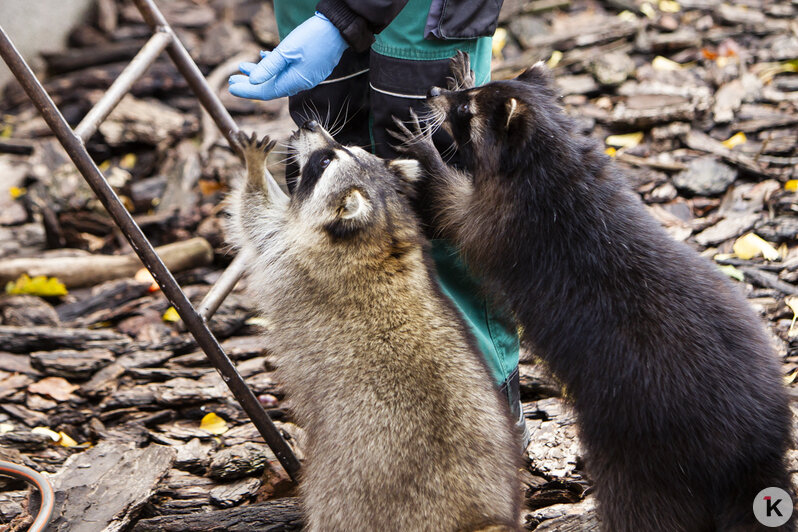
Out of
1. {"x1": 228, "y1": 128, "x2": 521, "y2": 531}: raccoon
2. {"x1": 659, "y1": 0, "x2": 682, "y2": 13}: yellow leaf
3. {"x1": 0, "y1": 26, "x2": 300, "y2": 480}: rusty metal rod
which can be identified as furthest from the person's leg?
{"x1": 659, "y1": 0, "x2": 682, "y2": 13}: yellow leaf

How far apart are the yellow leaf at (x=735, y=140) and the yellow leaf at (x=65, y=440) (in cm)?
466

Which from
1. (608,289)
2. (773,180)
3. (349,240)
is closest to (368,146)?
(349,240)

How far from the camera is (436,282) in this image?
128 inches

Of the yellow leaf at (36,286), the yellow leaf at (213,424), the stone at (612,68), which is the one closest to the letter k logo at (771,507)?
the yellow leaf at (213,424)

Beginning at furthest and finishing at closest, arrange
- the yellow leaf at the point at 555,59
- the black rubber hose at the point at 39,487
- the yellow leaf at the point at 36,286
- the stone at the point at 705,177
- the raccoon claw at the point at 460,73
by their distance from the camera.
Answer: the yellow leaf at the point at 555,59, the stone at the point at 705,177, the yellow leaf at the point at 36,286, the raccoon claw at the point at 460,73, the black rubber hose at the point at 39,487

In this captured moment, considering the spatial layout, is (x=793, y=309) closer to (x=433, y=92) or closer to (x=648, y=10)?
(x=433, y=92)

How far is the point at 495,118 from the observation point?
3.40 meters

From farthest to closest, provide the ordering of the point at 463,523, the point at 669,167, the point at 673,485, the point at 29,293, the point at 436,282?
the point at 669,167, the point at 29,293, the point at 436,282, the point at 673,485, the point at 463,523

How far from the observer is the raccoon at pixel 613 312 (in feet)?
9.04

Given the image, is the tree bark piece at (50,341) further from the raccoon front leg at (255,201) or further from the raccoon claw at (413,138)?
the raccoon claw at (413,138)

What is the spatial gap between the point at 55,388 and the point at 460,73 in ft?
8.65

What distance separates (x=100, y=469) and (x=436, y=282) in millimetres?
1661

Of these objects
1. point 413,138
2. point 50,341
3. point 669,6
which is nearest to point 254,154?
point 413,138

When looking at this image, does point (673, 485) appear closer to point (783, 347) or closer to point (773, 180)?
point (783, 347)
